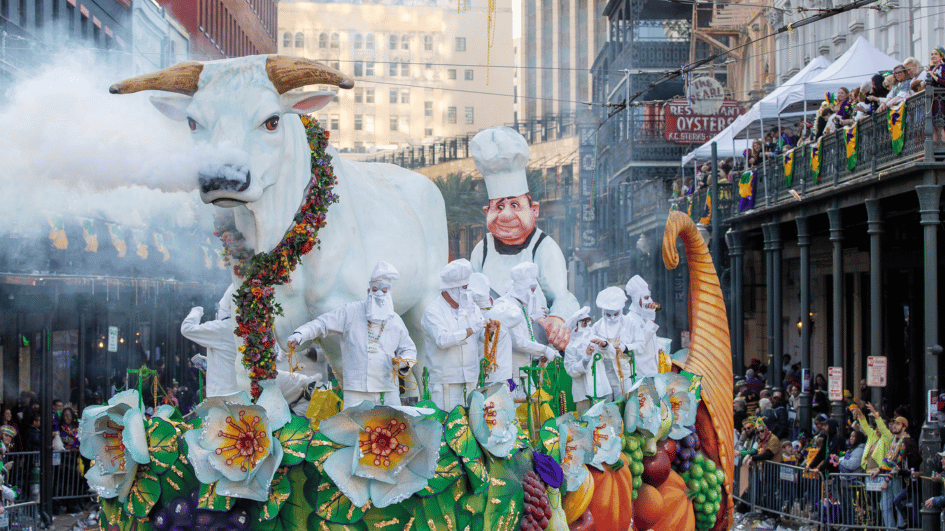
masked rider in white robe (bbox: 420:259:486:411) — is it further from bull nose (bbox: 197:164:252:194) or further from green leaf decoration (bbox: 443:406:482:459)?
bull nose (bbox: 197:164:252:194)

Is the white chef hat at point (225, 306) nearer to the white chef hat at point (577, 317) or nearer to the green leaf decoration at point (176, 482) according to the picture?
the green leaf decoration at point (176, 482)

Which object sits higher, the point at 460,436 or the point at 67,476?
the point at 460,436

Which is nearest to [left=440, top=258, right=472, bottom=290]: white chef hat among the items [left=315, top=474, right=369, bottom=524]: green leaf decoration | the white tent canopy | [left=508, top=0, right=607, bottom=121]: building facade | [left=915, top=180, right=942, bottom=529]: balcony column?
[left=315, top=474, right=369, bottom=524]: green leaf decoration

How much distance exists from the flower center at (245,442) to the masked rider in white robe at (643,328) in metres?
3.77

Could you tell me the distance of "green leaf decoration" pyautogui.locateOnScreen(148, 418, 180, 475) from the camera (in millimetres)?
6098

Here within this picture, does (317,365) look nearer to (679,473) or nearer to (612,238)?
(679,473)

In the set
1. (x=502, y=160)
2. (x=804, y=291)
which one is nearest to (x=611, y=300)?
(x=502, y=160)

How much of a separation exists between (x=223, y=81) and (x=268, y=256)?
105 cm

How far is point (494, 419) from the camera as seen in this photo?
20.9ft

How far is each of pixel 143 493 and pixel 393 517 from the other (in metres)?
1.33

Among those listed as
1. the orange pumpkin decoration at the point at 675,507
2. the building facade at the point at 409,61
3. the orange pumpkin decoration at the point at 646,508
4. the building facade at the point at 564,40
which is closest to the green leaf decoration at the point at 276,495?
the orange pumpkin decoration at the point at 646,508

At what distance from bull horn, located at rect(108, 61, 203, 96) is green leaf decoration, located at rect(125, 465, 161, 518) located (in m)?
2.09

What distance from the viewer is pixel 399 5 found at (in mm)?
17406

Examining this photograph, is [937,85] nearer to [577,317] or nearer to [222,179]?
[577,317]
